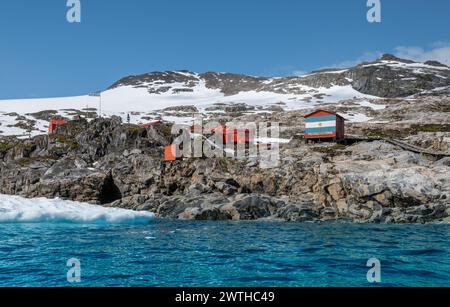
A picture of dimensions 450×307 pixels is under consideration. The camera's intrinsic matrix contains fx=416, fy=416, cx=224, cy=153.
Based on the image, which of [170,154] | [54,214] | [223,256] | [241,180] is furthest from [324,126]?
[223,256]

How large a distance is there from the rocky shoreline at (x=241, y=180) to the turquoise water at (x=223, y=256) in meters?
12.2

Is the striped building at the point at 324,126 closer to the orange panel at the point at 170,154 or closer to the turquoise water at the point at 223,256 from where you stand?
the orange panel at the point at 170,154

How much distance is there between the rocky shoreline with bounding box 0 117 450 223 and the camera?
45531mm

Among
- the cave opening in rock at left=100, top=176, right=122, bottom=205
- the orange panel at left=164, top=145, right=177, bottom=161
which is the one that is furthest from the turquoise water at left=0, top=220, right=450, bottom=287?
the orange panel at left=164, top=145, right=177, bottom=161

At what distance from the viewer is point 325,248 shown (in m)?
23.5

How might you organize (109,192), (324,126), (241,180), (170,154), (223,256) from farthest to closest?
(324,126), (170,154), (109,192), (241,180), (223,256)

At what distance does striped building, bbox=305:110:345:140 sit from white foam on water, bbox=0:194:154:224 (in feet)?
143

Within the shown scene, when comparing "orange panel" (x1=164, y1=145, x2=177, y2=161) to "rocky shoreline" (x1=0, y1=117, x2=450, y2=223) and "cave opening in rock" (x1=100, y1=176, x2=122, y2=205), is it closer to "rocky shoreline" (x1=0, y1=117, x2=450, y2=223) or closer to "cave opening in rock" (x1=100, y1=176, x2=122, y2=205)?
"rocky shoreline" (x1=0, y1=117, x2=450, y2=223)

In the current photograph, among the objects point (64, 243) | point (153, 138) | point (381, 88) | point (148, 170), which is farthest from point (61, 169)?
point (381, 88)

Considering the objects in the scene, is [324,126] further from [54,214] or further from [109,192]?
[54,214]

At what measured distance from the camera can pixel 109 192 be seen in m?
61.9

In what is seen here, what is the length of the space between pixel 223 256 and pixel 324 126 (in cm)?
5928

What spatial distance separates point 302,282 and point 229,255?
6653 mm
